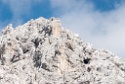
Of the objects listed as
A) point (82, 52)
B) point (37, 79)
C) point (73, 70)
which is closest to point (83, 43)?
point (82, 52)

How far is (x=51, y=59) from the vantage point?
93000mm

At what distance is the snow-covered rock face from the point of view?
89500 mm

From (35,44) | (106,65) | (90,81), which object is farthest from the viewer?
(35,44)

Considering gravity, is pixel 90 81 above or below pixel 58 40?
below

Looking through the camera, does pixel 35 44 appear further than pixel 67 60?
Yes

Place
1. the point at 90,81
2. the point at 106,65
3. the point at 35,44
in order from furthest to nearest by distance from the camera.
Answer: the point at 35,44
the point at 106,65
the point at 90,81

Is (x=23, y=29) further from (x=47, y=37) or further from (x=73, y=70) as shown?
(x=73, y=70)

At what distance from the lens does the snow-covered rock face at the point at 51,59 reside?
3524 inches

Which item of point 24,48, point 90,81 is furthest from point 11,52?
point 90,81

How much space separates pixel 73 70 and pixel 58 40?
7288mm

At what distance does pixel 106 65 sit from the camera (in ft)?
310

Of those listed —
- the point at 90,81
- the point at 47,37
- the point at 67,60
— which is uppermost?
the point at 47,37

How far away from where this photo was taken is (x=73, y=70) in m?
92.9

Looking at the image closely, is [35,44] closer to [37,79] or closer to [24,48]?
[24,48]
